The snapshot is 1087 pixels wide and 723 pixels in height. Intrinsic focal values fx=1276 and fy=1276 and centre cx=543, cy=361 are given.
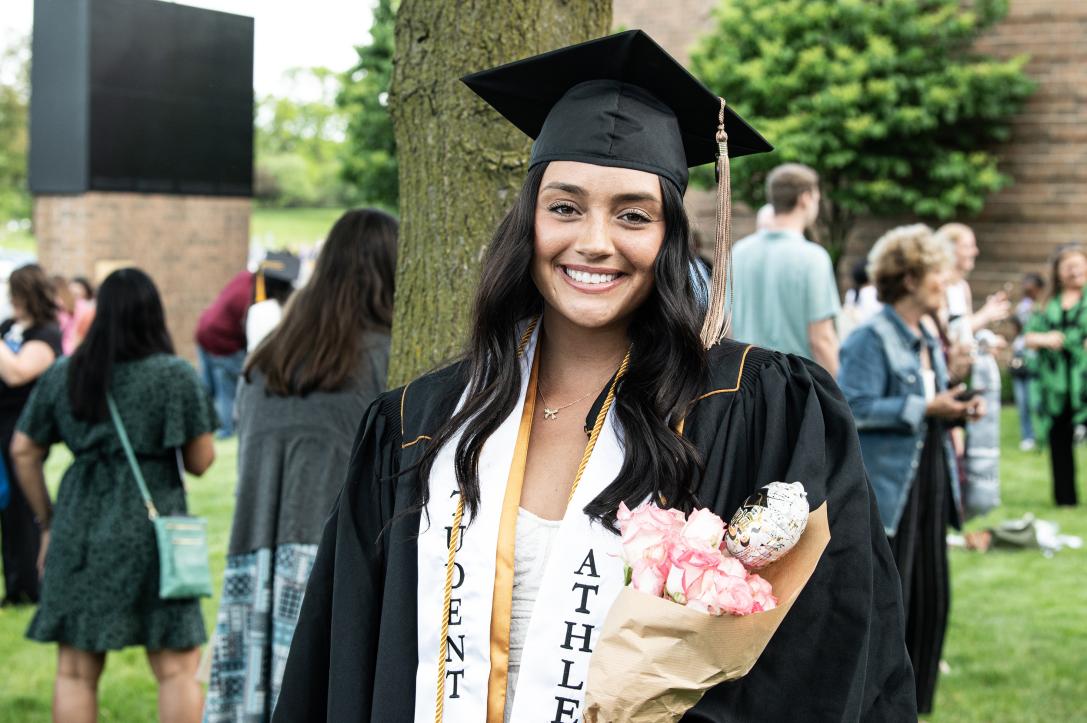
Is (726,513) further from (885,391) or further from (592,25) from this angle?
(885,391)

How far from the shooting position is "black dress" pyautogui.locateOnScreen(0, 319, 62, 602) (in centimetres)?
673

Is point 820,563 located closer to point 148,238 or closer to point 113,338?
point 113,338

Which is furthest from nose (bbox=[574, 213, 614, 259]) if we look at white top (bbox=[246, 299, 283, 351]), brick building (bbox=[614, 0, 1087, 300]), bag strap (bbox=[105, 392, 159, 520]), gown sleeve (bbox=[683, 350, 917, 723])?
brick building (bbox=[614, 0, 1087, 300])

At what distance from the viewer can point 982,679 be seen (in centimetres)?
534

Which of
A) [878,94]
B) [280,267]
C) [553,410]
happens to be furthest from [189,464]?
[878,94]

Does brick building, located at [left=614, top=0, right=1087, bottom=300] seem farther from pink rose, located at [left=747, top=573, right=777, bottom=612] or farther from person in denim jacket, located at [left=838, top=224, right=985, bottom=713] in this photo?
pink rose, located at [left=747, top=573, right=777, bottom=612]

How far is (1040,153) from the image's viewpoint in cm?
1578

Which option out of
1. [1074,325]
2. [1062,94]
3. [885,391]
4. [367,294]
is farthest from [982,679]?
[1062,94]

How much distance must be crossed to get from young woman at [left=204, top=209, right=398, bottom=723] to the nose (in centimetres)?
192

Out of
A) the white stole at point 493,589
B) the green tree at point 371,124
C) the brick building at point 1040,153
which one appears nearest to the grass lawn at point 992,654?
the white stole at point 493,589

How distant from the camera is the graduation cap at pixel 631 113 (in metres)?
2.18

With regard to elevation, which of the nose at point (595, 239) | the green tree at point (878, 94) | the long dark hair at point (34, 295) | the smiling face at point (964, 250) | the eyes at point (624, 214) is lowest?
the nose at point (595, 239)

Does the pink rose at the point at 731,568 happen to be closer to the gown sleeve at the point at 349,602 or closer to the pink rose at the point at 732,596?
the pink rose at the point at 732,596

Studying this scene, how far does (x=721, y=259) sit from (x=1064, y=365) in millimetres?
7473
